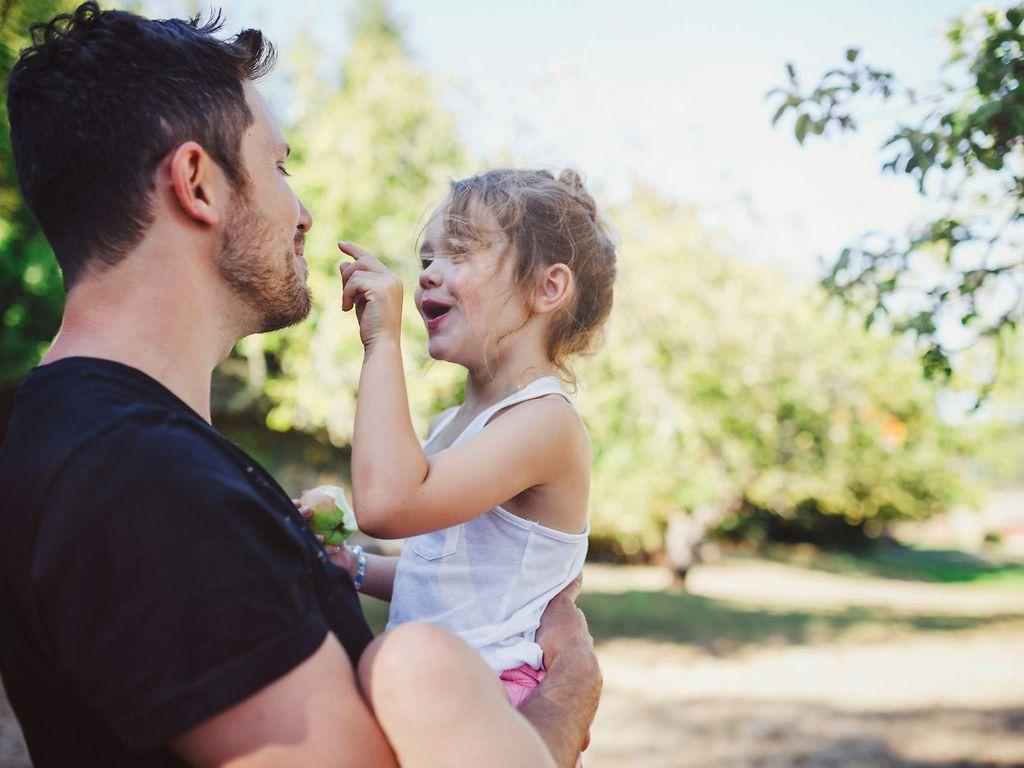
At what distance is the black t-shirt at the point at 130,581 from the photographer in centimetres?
116

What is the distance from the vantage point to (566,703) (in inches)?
70.6

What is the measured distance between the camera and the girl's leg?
1.22m

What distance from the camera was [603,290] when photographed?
2.81 metres

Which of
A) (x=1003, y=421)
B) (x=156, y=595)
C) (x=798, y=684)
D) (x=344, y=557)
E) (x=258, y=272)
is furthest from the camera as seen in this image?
(x=1003, y=421)

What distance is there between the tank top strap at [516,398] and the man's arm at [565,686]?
46cm

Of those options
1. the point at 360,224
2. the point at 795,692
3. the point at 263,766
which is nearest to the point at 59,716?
the point at 263,766

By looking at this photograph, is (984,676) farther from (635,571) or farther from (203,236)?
(635,571)

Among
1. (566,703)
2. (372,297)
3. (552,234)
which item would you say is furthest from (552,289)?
(566,703)

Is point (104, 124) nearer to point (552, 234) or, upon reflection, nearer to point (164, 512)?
point (164, 512)

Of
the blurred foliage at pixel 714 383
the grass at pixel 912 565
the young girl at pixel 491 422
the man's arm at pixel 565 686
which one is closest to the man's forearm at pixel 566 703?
the man's arm at pixel 565 686

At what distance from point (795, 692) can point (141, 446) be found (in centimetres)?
959

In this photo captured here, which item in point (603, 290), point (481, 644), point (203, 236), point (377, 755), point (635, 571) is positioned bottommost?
point (635, 571)

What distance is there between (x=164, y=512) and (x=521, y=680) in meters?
1.10

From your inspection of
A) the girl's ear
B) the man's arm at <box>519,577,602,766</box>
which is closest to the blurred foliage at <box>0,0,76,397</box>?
the girl's ear
